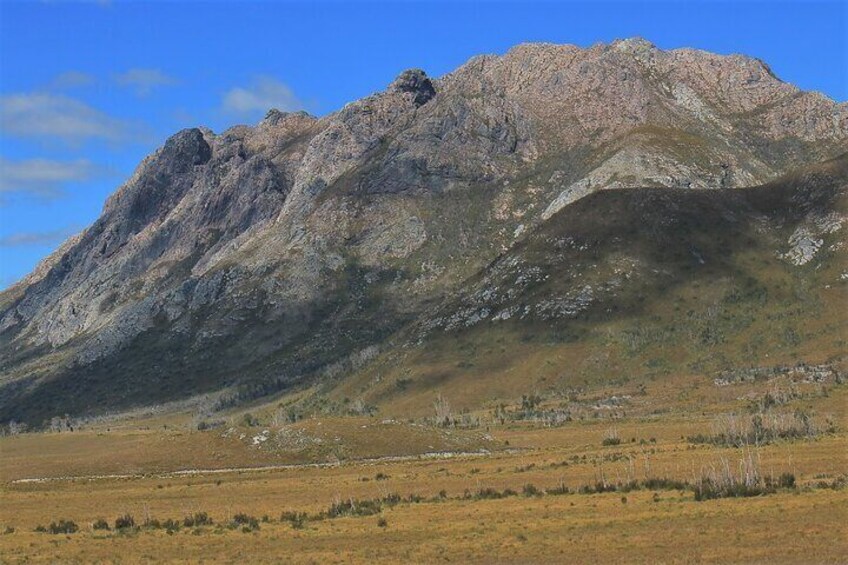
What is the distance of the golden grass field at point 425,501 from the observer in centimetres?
5750

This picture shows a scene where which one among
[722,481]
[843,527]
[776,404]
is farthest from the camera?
[776,404]

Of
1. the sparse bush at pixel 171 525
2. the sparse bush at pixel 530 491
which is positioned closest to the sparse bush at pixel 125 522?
the sparse bush at pixel 171 525

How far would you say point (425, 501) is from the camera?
82.3 meters

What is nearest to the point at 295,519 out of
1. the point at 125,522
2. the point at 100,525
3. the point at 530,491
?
the point at 125,522

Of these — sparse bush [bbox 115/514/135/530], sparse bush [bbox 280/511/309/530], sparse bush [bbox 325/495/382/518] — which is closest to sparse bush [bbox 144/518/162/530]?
sparse bush [bbox 115/514/135/530]

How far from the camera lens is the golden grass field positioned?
57500mm

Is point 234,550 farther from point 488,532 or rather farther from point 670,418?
point 670,418

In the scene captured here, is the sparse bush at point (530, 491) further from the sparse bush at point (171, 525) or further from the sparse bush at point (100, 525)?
the sparse bush at point (100, 525)

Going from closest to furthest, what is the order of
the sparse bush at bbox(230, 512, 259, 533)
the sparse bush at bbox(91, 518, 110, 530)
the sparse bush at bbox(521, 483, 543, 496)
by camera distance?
the sparse bush at bbox(230, 512, 259, 533) < the sparse bush at bbox(91, 518, 110, 530) < the sparse bush at bbox(521, 483, 543, 496)

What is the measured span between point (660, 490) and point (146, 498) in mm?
51663

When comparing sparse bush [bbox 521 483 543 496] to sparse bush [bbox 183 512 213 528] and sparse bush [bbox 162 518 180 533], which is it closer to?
sparse bush [bbox 183 512 213 528]

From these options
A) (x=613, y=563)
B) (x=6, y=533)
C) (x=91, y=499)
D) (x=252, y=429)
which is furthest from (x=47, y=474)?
(x=613, y=563)

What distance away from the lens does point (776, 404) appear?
17650 cm

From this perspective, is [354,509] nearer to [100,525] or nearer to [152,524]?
[152,524]
